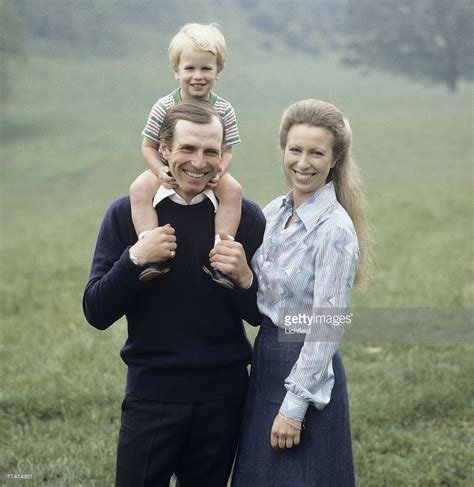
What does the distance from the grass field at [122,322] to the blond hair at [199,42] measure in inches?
31.6

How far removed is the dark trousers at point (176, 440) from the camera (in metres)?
2.98

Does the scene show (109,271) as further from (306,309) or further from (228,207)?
(306,309)

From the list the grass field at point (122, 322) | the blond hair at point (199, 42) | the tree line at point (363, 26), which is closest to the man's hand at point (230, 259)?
the grass field at point (122, 322)

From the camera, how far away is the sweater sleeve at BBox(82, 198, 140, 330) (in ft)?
9.49

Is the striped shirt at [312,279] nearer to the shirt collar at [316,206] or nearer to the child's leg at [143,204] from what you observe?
the shirt collar at [316,206]

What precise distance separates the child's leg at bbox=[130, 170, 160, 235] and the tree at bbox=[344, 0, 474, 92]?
153ft

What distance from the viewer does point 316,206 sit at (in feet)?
9.67

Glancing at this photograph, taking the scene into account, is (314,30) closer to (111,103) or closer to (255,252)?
(111,103)

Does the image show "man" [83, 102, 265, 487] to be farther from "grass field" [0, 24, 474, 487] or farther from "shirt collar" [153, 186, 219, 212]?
"grass field" [0, 24, 474, 487]

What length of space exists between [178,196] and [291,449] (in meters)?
0.93

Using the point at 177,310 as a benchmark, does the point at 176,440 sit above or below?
below

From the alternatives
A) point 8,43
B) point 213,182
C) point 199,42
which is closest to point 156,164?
point 213,182

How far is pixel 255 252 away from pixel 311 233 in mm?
282

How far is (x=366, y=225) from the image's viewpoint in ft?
10.1
